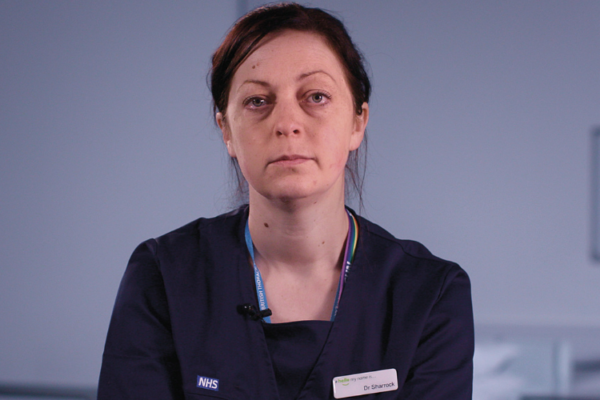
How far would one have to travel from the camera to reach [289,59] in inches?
37.7

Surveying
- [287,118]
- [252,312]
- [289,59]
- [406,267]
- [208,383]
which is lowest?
[208,383]

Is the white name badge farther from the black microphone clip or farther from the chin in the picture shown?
the chin

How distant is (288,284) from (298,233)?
0.36 feet

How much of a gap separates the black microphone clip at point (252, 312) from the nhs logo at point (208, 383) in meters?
0.12

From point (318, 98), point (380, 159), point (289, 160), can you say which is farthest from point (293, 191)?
point (380, 159)

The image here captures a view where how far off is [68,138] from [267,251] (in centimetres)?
124

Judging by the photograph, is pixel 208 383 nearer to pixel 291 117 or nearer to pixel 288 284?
pixel 288 284

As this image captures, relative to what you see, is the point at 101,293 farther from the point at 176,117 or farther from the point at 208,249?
the point at 208,249

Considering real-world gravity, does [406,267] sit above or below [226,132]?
below

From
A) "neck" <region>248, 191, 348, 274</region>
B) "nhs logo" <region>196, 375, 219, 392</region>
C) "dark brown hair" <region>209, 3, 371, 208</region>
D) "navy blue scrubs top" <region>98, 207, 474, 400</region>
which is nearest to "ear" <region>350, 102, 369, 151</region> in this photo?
"dark brown hair" <region>209, 3, 371, 208</region>

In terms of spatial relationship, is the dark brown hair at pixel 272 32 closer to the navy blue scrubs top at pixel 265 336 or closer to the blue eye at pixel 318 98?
the blue eye at pixel 318 98

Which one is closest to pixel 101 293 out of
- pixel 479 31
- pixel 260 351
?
pixel 260 351

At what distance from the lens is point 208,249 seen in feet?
3.37

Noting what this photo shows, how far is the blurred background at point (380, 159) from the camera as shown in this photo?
1.71 metres
